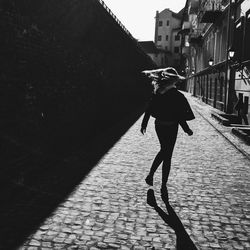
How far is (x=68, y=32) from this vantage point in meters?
8.86

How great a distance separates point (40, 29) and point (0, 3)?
1.81 metres

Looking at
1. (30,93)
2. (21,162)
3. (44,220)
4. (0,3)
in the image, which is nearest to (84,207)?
(44,220)

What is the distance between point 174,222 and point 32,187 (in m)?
2.38

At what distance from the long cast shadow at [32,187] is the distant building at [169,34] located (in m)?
80.0

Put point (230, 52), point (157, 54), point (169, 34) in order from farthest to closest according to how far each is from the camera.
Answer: point (169, 34) → point (157, 54) → point (230, 52)

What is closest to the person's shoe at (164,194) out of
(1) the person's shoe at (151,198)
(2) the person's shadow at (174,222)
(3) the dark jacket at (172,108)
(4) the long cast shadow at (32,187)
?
(2) the person's shadow at (174,222)

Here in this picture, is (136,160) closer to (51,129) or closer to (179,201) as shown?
(51,129)

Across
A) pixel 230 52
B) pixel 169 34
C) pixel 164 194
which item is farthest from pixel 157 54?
pixel 164 194

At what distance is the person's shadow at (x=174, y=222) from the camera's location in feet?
11.9

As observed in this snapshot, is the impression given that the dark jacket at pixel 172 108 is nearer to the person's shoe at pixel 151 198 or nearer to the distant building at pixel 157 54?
the person's shoe at pixel 151 198

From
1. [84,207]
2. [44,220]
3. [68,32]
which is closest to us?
[44,220]

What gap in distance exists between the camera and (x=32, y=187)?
547cm

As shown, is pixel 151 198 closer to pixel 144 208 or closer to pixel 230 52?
pixel 144 208

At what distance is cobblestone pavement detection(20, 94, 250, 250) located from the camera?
369cm
